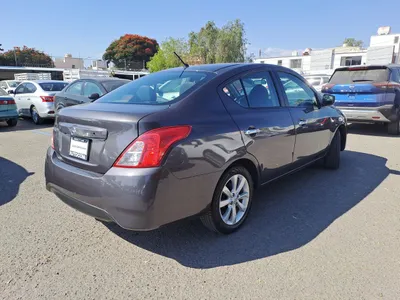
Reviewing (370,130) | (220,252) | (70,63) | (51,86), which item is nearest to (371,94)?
(370,130)

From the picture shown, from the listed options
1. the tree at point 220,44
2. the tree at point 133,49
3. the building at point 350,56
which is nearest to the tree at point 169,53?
the tree at point 220,44

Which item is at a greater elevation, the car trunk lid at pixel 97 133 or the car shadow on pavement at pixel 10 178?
the car trunk lid at pixel 97 133

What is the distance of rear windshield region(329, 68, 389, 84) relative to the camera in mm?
7543

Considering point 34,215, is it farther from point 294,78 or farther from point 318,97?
point 318,97

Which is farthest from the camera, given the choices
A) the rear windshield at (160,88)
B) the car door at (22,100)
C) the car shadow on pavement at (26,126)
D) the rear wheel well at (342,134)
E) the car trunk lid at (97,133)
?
the car door at (22,100)

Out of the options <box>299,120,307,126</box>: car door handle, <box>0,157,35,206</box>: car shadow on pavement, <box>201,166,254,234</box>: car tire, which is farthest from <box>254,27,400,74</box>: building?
<box>201,166,254,234</box>: car tire

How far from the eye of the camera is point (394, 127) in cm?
788

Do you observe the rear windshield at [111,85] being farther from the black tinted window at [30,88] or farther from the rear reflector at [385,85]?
the rear reflector at [385,85]

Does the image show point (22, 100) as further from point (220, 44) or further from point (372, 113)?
point (220, 44)

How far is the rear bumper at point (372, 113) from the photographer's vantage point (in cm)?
739

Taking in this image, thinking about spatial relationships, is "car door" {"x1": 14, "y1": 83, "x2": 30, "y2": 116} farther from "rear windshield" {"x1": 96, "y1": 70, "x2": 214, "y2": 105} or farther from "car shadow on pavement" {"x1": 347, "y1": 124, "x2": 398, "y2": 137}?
"car shadow on pavement" {"x1": 347, "y1": 124, "x2": 398, "y2": 137}

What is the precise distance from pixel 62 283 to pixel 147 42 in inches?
2732

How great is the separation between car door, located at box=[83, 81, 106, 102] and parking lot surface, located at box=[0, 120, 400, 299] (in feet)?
13.0

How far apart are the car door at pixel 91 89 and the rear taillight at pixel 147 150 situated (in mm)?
5670
